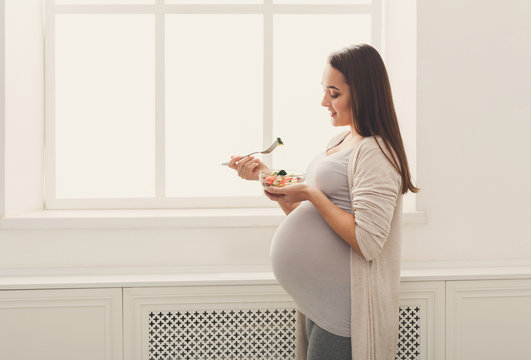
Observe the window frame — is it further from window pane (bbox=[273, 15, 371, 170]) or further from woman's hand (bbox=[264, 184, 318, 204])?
woman's hand (bbox=[264, 184, 318, 204])

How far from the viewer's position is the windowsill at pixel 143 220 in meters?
1.97

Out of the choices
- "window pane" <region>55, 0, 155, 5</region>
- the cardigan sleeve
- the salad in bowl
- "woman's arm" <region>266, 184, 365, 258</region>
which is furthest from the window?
the cardigan sleeve

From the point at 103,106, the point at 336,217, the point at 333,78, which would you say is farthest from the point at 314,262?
the point at 103,106

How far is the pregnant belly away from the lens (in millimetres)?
1448

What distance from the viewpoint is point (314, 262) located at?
1.45 m

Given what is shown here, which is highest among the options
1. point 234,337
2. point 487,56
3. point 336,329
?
point 487,56

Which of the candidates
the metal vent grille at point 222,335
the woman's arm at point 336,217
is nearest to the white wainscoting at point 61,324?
the metal vent grille at point 222,335

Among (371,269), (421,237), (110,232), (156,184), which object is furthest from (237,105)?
(371,269)

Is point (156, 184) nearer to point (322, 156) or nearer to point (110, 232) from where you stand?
point (110, 232)

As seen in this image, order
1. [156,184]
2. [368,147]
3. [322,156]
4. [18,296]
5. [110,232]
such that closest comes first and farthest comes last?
[368,147], [322,156], [18,296], [110,232], [156,184]

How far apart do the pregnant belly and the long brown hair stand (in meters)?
0.28

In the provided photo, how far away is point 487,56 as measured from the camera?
2.08 meters

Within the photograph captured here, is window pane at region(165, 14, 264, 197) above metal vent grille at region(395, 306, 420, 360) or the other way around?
above

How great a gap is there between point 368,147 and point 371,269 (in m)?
0.37
